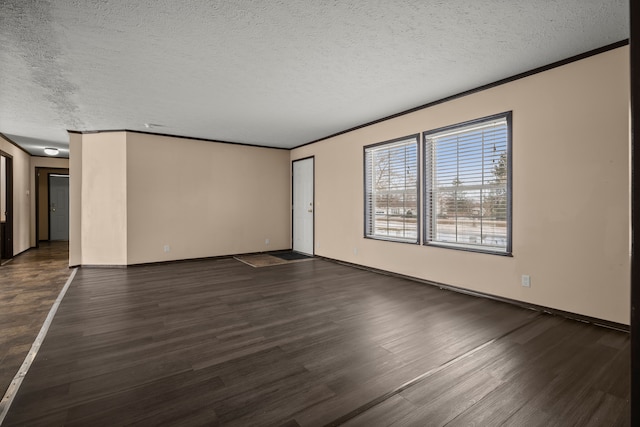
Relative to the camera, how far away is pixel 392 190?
5.24 m

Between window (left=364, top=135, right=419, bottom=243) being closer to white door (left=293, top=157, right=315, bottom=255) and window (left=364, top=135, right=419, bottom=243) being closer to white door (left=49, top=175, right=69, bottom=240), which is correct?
white door (left=293, top=157, right=315, bottom=255)

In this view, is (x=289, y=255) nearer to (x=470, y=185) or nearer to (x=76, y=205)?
(x=76, y=205)

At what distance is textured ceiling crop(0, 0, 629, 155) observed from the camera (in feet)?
7.97

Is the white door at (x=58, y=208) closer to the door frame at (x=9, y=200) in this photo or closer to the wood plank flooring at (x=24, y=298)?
the wood plank flooring at (x=24, y=298)

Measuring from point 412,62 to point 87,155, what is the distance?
5.83 metres

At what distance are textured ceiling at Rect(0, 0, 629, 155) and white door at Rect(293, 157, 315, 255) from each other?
2.53 metres

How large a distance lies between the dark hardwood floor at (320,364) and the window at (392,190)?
135cm

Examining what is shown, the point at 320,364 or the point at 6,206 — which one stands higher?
the point at 6,206

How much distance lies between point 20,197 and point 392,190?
8.41 m

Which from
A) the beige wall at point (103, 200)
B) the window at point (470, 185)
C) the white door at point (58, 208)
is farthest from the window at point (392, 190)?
the white door at point (58, 208)

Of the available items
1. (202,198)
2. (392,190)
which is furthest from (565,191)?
(202,198)

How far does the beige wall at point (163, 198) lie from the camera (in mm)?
5891

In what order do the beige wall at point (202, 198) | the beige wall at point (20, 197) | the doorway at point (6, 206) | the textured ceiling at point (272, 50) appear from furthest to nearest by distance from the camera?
the beige wall at point (20, 197) < the doorway at point (6, 206) < the beige wall at point (202, 198) < the textured ceiling at point (272, 50)

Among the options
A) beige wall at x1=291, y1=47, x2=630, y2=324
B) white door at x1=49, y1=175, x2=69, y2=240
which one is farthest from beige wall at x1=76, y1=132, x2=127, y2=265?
white door at x1=49, y1=175, x2=69, y2=240
